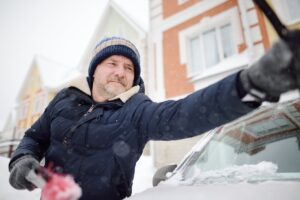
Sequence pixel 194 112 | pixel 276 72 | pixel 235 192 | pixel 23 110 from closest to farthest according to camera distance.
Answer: pixel 276 72 → pixel 194 112 → pixel 235 192 → pixel 23 110

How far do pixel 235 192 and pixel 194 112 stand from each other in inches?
17.2

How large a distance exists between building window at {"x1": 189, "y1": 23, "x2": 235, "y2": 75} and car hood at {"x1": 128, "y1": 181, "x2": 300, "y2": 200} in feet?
19.5

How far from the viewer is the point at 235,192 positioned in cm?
109

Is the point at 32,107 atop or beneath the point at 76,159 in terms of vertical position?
atop

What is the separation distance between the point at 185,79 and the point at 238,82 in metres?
6.41

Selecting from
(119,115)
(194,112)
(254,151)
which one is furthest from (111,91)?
(254,151)

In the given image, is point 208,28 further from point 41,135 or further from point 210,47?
point 41,135

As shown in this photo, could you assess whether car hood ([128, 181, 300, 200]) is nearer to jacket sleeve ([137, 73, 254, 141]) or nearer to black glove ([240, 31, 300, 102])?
jacket sleeve ([137, 73, 254, 141])

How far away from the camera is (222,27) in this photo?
698cm

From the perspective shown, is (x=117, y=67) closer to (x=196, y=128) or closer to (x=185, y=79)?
(x=196, y=128)

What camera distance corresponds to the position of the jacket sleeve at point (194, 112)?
83cm

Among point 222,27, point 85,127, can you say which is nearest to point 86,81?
point 85,127

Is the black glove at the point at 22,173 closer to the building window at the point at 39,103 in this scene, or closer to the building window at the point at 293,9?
the building window at the point at 293,9

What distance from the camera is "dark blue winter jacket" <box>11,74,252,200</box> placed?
3.43 ft
